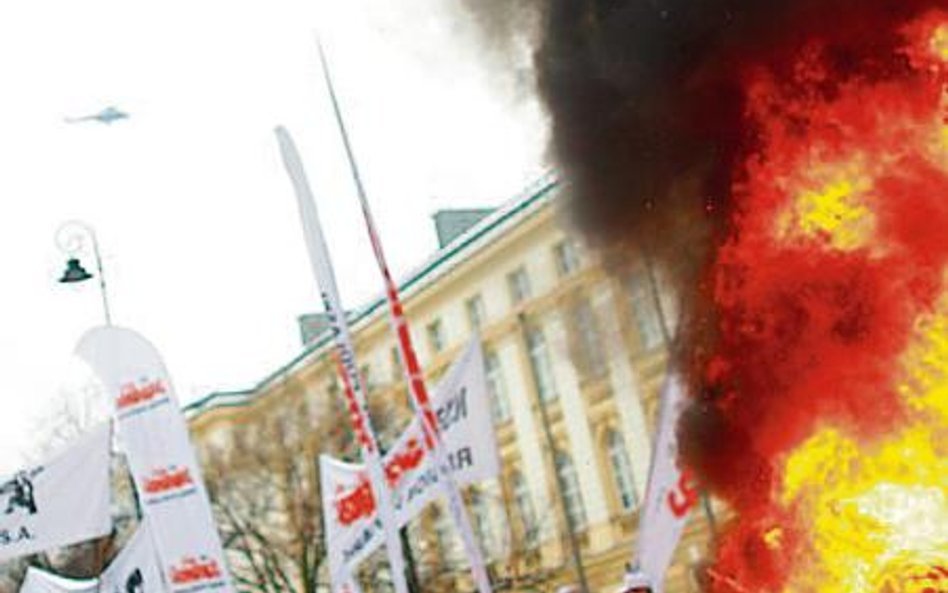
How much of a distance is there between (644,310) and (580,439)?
14154mm

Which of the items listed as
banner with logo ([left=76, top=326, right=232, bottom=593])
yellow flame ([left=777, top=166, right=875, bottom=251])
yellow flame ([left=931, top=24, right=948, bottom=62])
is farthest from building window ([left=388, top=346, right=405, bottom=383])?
yellow flame ([left=931, top=24, right=948, bottom=62])

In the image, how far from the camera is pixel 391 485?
11930 millimetres

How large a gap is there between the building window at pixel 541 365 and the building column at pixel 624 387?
2.93 metres

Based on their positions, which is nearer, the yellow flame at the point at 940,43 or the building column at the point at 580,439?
the yellow flame at the point at 940,43

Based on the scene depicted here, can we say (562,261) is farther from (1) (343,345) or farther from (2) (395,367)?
(1) (343,345)

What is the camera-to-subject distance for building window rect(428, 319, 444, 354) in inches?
1163

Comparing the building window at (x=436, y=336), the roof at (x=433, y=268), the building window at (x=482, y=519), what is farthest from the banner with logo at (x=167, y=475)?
the building window at (x=482, y=519)

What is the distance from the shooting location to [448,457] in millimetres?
11234

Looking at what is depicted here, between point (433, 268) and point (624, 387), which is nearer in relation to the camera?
point (624, 387)

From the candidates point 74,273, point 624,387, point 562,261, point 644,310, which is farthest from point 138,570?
point 562,261

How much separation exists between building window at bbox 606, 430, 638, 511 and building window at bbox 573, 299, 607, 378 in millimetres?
5376

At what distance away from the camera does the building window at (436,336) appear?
29.5 m

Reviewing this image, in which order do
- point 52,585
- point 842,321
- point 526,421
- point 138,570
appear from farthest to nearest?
point 526,421, point 52,585, point 138,570, point 842,321

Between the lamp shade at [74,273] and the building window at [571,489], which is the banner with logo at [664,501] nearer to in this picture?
the lamp shade at [74,273]
